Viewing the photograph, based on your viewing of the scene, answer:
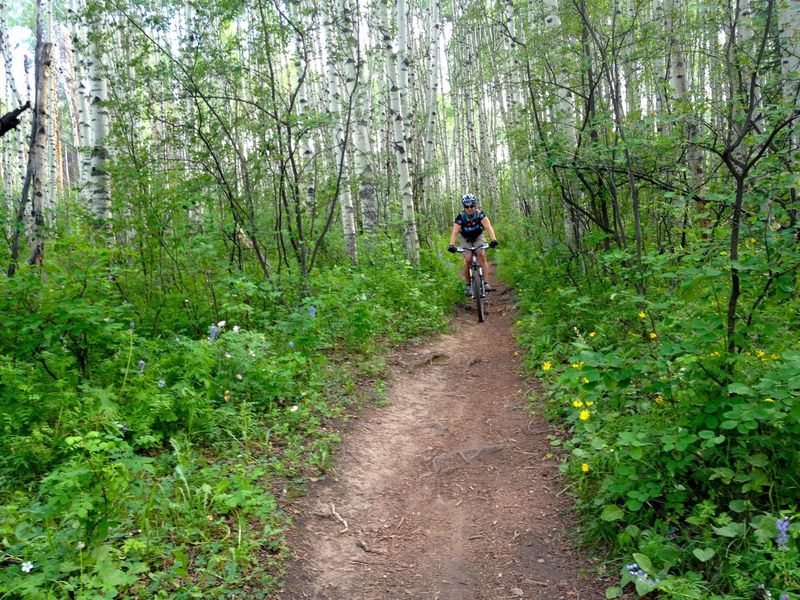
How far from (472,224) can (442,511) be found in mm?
6170

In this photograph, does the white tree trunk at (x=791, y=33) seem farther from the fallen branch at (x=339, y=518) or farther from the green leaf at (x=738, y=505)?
the fallen branch at (x=339, y=518)

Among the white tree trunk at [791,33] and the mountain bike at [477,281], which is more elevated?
the white tree trunk at [791,33]

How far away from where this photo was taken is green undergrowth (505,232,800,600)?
2.29 m

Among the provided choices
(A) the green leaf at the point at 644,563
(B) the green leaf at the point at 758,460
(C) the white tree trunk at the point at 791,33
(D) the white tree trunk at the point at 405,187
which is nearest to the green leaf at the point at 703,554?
(A) the green leaf at the point at 644,563

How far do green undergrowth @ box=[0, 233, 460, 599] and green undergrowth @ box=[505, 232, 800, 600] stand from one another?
2.00 metres

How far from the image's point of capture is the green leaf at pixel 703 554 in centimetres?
231

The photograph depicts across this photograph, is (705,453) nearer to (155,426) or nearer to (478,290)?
(155,426)

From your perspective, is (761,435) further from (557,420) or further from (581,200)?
(581,200)

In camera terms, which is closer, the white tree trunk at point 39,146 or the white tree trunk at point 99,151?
the white tree trunk at point 39,146

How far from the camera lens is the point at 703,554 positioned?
2.33 meters

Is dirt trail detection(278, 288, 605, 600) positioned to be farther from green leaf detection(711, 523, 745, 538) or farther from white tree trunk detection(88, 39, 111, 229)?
white tree trunk detection(88, 39, 111, 229)

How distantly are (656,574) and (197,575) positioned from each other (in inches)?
91.9

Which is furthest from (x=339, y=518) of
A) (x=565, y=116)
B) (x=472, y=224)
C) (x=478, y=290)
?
(x=565, y=116)

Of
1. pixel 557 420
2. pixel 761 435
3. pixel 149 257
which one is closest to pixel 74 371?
pixel 149 257
